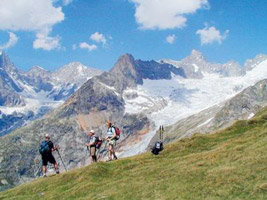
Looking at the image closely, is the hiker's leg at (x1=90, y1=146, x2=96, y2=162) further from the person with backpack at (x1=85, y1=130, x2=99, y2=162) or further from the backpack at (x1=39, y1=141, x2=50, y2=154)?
the backpack at (x1=39, y1=141, x2=50, y2=154)

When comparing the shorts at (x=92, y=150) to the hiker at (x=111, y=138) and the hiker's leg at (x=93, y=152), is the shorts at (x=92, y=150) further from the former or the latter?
the hiker at (x=111, y=138)

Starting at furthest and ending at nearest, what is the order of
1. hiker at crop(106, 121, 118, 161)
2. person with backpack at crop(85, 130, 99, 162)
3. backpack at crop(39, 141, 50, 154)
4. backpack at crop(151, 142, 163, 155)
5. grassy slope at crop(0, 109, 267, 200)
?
hiker at crop(106, 121, 118, 161), person with backpack at crop(85, 130, 99, 162), backpack at crop(39, 141, 50, 154), backpack at crop(151, 142, 163, 155), grassy slope at crop(0, 109, 267, 200)

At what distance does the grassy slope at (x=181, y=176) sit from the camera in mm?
24672

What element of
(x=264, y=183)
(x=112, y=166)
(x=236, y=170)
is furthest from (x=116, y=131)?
(x=264, y=183)

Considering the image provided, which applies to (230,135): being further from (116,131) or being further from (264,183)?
(264,183)

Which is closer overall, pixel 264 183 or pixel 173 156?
pixel 264 183

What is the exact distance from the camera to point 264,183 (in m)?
23.1

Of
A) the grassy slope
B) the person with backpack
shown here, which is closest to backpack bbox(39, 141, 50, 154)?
the grassy slope

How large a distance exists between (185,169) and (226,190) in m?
6.92

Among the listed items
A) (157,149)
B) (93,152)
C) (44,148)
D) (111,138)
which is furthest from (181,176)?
(44,148)

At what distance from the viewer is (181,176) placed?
94.5 ft

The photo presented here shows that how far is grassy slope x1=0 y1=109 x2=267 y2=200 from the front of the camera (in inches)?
971

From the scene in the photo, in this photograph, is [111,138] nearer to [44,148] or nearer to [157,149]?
[157,149]

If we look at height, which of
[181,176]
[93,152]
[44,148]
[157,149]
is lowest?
[181,176]
